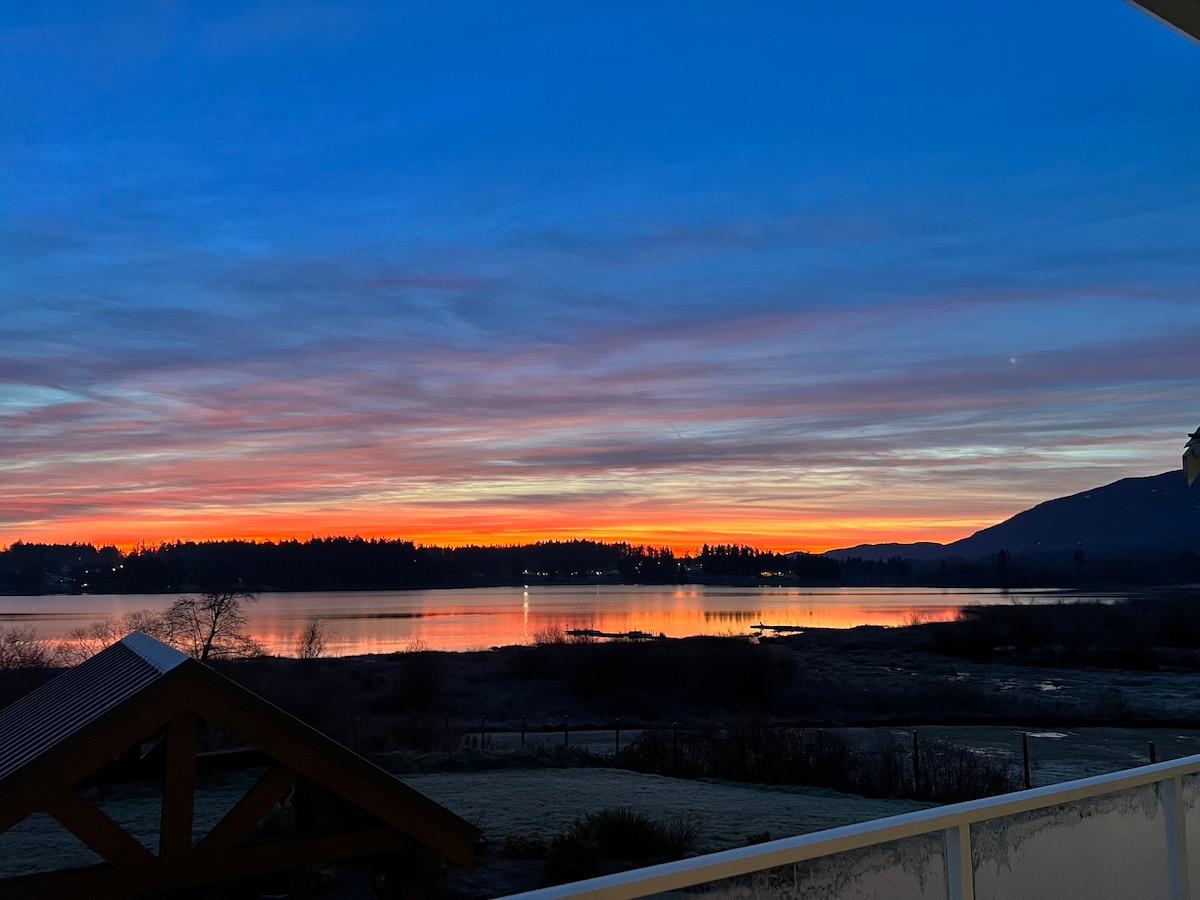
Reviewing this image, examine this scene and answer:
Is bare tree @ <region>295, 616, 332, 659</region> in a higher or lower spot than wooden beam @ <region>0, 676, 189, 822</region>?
lower

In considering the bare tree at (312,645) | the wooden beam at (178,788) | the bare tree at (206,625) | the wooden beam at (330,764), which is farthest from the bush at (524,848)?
the bare tree at (312,645)

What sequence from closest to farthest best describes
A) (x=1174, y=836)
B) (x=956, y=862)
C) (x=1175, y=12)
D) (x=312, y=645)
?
(x=956, y=862)
(x=1174, y=836)
(x=1175, y=12)
(x=312, y=645)

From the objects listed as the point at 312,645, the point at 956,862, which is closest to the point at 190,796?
the point at 956,862

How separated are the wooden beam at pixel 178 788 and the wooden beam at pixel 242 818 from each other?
0.12 m

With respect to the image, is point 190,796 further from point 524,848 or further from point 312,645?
point 312,645

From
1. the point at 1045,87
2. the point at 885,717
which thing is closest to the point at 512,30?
the point at 1045,87

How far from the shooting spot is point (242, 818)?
5980mm

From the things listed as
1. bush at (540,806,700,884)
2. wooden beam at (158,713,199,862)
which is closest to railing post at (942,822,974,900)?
wooden beam at (158,713,199,862)

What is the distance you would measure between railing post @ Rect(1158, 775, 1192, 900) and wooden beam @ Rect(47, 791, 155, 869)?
5039mm

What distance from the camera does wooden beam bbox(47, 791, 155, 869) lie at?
551cm

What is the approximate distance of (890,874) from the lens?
2861 millimetres

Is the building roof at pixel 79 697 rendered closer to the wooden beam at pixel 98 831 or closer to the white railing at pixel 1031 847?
the wooden beam at pixel 98 831

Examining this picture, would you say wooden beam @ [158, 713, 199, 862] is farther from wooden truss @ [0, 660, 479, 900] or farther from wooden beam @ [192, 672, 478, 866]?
wooden beam @ [192, 672, 478, 866]

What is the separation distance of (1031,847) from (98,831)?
4846 mm
